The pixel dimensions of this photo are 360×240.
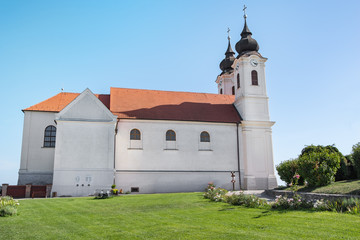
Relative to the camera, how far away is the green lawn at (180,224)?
9.10 m

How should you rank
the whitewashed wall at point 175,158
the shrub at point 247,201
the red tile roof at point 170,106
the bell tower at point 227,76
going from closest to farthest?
the shrub at point 247,201 → the whitewashed wall at point 175,158 → the red tile roof at point 170,106 → the bell tower at point 227,76

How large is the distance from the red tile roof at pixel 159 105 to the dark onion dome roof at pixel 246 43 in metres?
5.95

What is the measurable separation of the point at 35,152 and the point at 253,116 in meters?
21.1

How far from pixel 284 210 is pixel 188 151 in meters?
17.0

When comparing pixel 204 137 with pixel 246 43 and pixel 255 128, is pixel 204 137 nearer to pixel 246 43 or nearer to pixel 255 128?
pixel 255 128

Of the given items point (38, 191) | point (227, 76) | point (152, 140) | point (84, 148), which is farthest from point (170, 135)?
point (227, 76)

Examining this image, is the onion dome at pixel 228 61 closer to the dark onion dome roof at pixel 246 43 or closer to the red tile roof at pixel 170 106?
the dark onion dome roof at pixel 246 43

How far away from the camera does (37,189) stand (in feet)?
79.3

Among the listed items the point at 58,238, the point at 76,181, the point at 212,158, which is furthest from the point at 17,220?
the point at 212,158

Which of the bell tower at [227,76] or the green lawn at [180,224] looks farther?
the bell tower at [227,76]

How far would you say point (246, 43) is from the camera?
3322 centimetres

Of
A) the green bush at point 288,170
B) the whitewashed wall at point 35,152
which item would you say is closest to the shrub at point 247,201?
the green bush at point 288,170

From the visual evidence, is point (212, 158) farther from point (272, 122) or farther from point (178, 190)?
point (272, 122)

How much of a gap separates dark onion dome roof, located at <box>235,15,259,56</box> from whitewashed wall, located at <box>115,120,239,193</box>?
8.70 m
